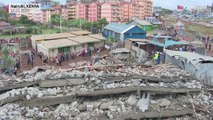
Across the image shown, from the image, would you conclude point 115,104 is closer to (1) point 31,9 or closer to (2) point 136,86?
(2) point 136,86

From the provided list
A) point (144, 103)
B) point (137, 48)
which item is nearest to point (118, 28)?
point (137, 48)

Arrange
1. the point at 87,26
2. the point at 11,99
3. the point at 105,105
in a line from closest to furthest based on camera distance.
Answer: the point at 105,105, the point at 11,99, the point at 87,26

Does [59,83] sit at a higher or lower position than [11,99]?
higher

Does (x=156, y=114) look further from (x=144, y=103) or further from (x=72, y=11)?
(x=72, y=11)

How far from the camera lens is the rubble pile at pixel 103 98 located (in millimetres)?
10859

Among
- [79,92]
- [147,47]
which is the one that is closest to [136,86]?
[79,92]

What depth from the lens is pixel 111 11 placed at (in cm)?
7712

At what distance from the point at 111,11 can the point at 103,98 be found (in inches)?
2623

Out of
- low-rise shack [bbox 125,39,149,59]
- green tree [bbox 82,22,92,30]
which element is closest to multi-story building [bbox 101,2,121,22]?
green tree [bbox 82,22,92,30]

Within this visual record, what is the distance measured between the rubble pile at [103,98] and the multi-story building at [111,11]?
63.4 m

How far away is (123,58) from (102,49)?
877 centimetres

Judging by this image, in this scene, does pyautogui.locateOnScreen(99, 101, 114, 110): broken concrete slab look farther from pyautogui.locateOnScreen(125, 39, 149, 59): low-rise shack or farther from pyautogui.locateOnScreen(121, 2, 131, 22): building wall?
pyautogui.locateOnScreen(121, 2, 131, 22): building wall

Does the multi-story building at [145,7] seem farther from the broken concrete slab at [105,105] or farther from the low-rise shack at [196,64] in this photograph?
the broken concrete slab at [105,105]

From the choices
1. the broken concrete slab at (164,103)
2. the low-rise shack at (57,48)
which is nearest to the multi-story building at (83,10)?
the low-rise shack at (57,48)
